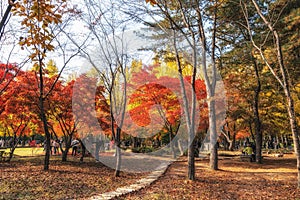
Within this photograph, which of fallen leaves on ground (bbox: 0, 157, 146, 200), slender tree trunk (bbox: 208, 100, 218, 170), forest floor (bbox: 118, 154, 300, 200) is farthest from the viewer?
slender tree trunk (bbox: 208, 100, 218, 170)

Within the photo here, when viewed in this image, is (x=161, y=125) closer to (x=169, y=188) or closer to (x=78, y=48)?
(x=78, y=48)

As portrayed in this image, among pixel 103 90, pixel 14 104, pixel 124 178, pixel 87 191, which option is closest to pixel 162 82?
pixel 103 90

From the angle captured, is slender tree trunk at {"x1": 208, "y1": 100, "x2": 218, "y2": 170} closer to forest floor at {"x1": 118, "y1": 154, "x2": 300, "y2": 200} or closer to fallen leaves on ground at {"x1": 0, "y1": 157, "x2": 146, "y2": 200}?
forest floor at {"x1": 118, "y1": 154, "x2": 300, "y2": 200}

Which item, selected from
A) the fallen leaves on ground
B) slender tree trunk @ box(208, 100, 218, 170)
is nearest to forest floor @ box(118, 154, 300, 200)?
the fallen leaves on ground

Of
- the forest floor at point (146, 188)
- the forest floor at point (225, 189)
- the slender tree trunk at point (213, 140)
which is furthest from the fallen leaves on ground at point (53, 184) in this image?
the slender tree trunk at point (213, 140)

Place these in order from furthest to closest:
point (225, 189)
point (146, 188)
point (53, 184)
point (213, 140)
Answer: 1. point (213, 140)
2. point (53, 184)
3. point (146, 188)
4. point (225, 189)

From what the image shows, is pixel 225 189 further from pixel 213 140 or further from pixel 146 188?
pixel 213 140

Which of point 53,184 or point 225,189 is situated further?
point 53,184

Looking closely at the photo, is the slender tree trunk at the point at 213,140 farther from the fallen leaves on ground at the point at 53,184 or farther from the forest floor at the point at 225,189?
the fallen leaves on ground at the point at 53,184

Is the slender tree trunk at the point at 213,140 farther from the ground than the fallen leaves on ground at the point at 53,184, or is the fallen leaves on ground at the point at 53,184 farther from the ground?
the slender tree trunk at the point at 213,140

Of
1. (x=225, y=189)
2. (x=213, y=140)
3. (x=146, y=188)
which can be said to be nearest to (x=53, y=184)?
(x=146, y=188)

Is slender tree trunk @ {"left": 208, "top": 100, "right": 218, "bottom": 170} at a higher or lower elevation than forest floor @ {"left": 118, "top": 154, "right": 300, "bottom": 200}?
higher

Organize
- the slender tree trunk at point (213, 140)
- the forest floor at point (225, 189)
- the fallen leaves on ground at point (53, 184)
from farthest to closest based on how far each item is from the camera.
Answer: the slender tree trunk at point (213, 140) → the fallen leaves on ground at point (53, 184) → the forest floor at point (225, 189)

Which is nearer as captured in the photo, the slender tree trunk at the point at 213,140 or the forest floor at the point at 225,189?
the forest floor at the point at 225,189
